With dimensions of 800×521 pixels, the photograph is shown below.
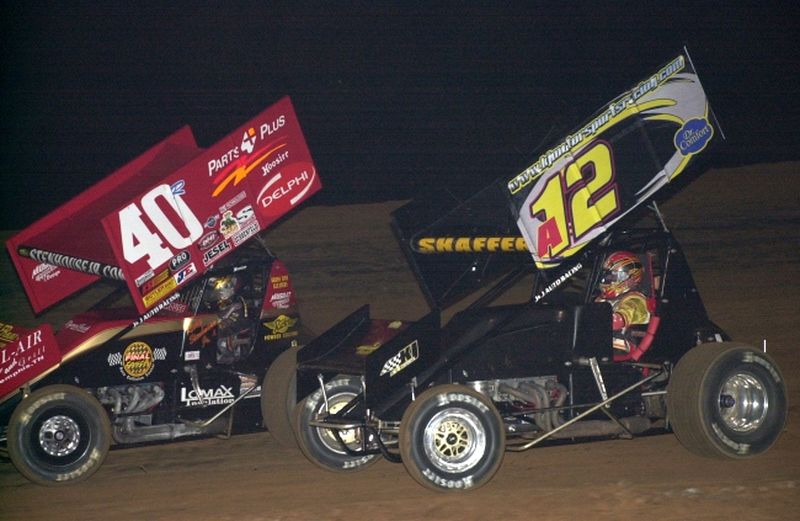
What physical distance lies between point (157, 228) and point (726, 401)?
15.0 ft

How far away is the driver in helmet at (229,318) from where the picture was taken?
9.93 meters

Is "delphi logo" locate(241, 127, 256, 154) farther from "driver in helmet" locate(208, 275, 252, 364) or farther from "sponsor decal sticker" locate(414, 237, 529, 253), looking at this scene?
"sponsor decal sticker" locate(414, 237, 529, 253)

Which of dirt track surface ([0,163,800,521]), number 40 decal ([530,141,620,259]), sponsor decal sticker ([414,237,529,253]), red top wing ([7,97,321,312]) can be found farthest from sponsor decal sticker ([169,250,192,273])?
number 40 decal ([530,141,620,259])

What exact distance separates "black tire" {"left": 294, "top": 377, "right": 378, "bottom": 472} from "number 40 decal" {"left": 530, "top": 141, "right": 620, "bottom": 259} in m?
1.83

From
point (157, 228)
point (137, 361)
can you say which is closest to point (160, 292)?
point (157, 228)

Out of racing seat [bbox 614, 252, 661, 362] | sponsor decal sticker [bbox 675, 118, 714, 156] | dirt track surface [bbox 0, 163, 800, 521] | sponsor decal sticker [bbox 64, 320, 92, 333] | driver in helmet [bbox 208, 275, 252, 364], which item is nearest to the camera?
dirt track surface [bbox 0, 163, 800, 521]

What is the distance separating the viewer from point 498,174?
790 centimetres

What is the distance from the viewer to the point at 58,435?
28.6 ft

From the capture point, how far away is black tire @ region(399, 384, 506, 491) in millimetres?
7230

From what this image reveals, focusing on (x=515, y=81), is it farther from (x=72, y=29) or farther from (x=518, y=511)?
(x=518, y=511)

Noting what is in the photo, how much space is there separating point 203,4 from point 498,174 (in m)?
11.0

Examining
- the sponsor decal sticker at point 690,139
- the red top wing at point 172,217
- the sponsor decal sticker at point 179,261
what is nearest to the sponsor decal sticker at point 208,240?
the red top wing at point 172,217

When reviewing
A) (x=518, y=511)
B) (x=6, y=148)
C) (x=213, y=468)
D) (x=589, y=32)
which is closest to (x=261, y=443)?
(x=213, y=468)

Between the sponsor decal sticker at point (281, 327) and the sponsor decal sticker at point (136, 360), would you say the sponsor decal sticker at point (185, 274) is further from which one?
the sponsor decal sticker at point (281, 327)
